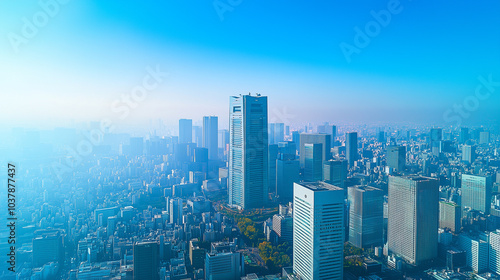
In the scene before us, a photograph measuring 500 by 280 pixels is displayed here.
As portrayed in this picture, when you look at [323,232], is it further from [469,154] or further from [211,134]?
[211,134]

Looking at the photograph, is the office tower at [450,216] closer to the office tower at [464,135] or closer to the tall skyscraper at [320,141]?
the office tower at [464,135]

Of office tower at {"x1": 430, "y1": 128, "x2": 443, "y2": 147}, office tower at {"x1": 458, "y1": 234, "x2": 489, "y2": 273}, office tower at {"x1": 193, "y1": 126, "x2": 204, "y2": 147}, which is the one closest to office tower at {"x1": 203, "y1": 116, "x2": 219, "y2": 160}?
office tower at {"x1": 193, "y1": 126, "x2": 204, "y2": 147}

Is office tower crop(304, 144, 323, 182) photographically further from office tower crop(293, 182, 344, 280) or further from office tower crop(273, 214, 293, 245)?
office tower crop(293, 182, 344, 280)

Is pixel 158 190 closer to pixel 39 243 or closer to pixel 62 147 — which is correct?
pixel 62 147

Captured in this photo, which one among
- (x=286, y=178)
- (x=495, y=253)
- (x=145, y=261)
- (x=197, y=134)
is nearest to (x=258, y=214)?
(x=286, y=178)

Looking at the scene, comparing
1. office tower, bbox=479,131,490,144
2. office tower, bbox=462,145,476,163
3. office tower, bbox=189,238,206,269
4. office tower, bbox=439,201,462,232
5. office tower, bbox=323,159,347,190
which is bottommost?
office tower, bbox=189,238,206,269

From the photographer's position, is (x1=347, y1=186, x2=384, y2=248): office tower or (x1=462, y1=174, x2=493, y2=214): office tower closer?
(x1=347, y1=186, x2=384, y2=248): office tower

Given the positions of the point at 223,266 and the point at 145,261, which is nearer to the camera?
the point at 145,261

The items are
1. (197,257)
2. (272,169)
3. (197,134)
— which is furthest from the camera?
(197,134)
